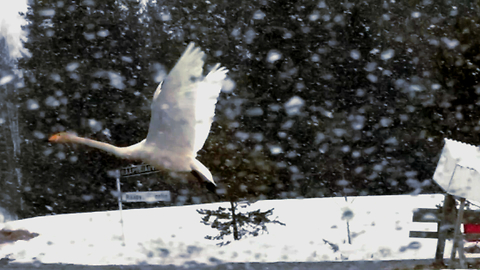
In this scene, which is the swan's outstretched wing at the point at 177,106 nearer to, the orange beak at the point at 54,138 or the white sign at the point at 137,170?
the white sign at the point at 137,170

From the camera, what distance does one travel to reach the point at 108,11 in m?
0.97

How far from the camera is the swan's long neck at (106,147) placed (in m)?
0.88

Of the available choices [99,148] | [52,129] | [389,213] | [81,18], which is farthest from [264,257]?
[81,18]

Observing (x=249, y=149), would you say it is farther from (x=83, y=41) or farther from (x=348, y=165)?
(x=83, y=41)

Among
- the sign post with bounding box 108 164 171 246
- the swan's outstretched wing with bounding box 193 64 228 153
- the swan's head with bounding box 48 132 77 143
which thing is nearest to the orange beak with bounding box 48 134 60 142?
the swan's head with bounding box 48 132 77 143

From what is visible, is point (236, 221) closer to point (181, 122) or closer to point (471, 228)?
point (181, 122)

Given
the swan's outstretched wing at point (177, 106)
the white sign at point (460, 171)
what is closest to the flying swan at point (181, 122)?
the swan's outstretched wing at point (177, 106)

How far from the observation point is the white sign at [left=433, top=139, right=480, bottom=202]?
68cm

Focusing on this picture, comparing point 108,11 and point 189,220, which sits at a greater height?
point 108,11

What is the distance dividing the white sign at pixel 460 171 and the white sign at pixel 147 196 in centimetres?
71

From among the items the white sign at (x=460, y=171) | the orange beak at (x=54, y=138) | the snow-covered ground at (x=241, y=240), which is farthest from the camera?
the orange beak at (x=54, y=138)

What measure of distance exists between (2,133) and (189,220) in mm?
645

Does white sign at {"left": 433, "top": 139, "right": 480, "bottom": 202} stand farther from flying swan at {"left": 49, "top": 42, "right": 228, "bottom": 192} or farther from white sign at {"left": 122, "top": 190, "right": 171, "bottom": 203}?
white sign at {"left": 122, "top": 190, "right": 171, "bottom": 203}

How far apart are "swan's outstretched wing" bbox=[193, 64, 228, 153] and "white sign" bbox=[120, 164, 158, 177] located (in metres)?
0.14
